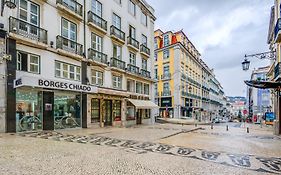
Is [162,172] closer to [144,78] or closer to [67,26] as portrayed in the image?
[67,26]

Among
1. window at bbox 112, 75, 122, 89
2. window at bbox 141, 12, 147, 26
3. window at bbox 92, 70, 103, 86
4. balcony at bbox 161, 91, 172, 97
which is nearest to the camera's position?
window at bbox 92, 70, 103, 86

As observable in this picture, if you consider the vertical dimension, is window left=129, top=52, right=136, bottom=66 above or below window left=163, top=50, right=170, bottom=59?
below

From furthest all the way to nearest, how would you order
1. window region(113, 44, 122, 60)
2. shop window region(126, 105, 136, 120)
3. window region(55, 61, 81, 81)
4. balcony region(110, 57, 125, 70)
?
shop window region(126, 105, 136, 120), window region(113, 44, 122, 60), balcony region(110, 57, 125, 70), window region(55, 61, 81, 81)

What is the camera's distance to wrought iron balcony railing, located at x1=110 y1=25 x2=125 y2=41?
70.2 ft

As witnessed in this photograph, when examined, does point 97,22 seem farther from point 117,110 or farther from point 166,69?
point 166,69

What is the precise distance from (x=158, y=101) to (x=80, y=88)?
27.3 metres

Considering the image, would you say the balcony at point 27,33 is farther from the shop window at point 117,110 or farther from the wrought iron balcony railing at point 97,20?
the shop window at point 117,110

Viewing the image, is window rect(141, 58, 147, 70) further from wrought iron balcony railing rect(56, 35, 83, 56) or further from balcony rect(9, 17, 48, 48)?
balcony rect(9, 17, 48, 48)

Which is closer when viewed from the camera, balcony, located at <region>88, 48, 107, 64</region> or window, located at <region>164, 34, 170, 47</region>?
balcony, located at <region>88, 48, 107, 64</region>

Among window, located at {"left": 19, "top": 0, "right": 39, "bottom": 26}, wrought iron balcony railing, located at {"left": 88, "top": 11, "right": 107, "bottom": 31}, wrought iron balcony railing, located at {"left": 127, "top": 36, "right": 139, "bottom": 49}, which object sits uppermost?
wrought iron balcony railing, located at {"left": 88, "top": 11, "right": 107, "bottom": 31}

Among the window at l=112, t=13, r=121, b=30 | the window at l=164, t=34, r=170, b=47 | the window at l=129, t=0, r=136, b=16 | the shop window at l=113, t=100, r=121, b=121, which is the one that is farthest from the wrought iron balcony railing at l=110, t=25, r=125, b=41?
the window at l=164, t=34, r=170, b=47

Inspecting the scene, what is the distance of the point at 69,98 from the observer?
54.2ft

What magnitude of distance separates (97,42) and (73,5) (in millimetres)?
3891

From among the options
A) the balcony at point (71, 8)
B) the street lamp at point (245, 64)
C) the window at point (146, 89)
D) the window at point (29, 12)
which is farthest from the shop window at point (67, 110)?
the street lamp at point (245, 64)
